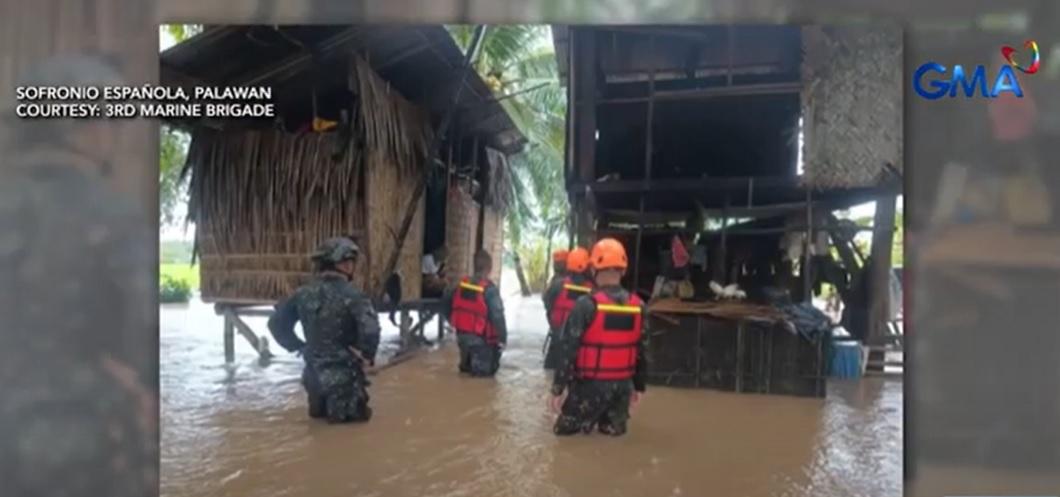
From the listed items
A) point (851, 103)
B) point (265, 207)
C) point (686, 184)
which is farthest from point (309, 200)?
point (851, 103)

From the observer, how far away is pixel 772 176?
81.0 inches

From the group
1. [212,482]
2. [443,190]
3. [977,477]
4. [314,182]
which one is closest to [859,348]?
[977,477]

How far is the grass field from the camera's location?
2.00 metres

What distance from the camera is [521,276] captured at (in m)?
1.94

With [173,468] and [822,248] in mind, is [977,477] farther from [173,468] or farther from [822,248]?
[173,468]

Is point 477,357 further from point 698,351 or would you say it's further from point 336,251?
point 698,351

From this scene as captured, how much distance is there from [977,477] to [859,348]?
1.73 feet

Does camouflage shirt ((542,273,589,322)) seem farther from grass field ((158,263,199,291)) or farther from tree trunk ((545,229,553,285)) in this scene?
grass field ((158,263,199,291))

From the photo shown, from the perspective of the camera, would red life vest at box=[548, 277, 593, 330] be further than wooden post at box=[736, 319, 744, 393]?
No

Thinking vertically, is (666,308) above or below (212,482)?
above

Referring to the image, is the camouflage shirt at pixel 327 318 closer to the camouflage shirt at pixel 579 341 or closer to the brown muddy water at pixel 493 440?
the brown muddy water at pixel 493 440

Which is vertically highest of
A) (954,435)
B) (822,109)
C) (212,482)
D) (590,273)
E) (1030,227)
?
(822,109)

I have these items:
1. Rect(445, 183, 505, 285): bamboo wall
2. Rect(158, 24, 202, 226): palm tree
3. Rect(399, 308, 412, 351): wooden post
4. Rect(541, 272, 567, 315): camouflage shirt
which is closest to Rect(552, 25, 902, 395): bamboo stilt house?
Rect(541, 272, 567, 315): camouflage shirt

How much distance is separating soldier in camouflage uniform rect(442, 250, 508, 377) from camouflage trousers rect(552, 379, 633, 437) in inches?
9.3
